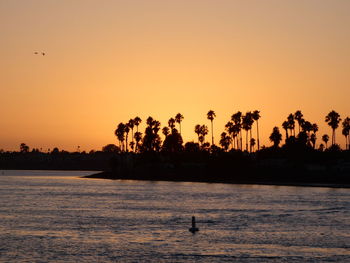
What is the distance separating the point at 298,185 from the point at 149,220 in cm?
11050

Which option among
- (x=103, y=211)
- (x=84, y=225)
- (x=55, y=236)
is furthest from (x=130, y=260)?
(x=103, y=211)

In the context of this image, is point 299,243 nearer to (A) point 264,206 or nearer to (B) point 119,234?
(B) point 119,234

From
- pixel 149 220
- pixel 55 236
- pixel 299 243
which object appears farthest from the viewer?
pixel 149 220

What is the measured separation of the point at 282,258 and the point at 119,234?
2005 centimetres

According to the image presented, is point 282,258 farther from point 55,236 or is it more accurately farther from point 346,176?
point 346,176

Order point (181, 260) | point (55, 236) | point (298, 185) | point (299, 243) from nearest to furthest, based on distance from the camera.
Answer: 1. point (181, 260)
2. point (299, 243)
3. point (55, 236)
4. point (298, 185)

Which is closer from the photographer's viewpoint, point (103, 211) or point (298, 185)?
point (103, 211)

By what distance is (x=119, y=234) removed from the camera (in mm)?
61594

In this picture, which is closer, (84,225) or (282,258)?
(282,258)

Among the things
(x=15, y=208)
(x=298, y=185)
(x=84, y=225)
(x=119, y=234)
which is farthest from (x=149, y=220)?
(x=298, y=185)

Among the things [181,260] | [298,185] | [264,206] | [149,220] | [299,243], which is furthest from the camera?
[298,185]

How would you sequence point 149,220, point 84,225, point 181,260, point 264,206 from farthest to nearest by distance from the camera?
point 264,206
point 149,220
point 84,225
point 181,260

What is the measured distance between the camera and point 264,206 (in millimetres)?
99750

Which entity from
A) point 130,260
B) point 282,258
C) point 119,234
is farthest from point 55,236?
point 282,258
